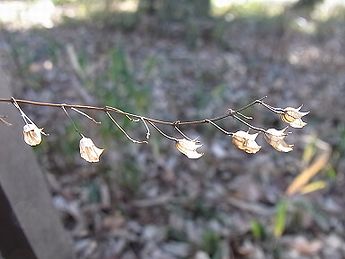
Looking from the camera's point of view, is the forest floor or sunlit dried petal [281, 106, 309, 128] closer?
sunlit dried petal [281, 106, 309, 128]

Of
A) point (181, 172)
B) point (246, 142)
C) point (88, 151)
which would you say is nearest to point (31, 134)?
point (88, 151)

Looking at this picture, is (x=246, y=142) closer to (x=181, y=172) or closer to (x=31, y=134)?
(x=31, y=134)

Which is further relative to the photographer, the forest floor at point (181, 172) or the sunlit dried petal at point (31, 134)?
the forest floor at point (181, 172)

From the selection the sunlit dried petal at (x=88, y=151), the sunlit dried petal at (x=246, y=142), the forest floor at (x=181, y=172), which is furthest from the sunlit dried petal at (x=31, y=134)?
the forest floor at (x=181, y=172)

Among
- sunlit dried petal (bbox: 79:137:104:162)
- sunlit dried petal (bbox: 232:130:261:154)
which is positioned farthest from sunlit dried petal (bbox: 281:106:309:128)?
sunlit dried petal (bbox: 79:137:104:162)

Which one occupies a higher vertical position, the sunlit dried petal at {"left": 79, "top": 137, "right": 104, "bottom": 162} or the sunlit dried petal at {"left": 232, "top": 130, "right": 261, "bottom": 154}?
the sunlit dried petal at {"left": 79, "top": 137, "right": 104, "bottom": 162}

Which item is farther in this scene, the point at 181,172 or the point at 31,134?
the point at 181,172

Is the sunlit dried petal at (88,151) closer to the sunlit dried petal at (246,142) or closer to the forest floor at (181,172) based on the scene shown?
the sunlit dried petal at (246,142)

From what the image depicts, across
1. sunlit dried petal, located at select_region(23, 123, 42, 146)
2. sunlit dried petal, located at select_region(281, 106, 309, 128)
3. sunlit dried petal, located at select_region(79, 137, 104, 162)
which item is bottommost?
sunlit dried petal, located at select_region(281, 106, 309, 128)

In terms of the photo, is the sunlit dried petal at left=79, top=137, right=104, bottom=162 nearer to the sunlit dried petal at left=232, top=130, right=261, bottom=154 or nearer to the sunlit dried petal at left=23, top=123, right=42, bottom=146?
the sunlit dried petal at left=23, top=123, right=42, bottom=146
